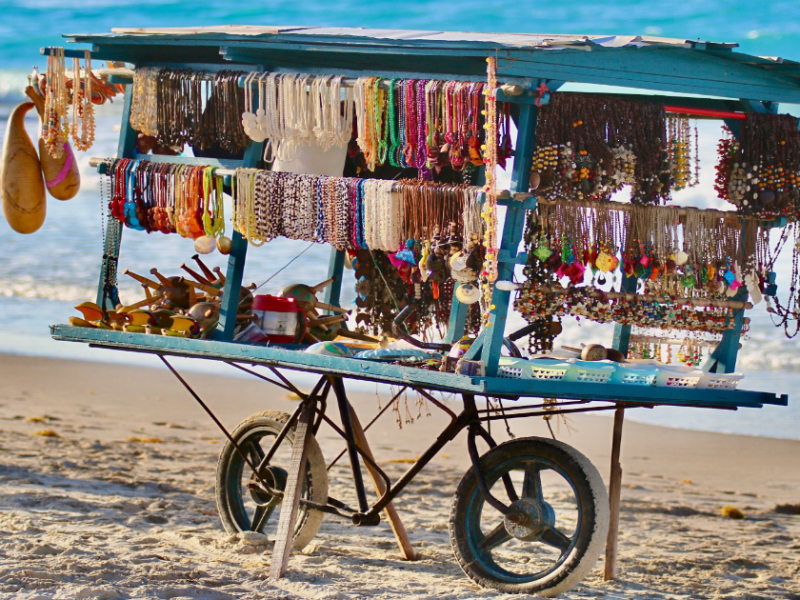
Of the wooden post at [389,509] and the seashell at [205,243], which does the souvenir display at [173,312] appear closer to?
the seashell at [205,243]

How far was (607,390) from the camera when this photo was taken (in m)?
4.08

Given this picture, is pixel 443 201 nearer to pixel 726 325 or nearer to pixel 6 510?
pixel 726 325

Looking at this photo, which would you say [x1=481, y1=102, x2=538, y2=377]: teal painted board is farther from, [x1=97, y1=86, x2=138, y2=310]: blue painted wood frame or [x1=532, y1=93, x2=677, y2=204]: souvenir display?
[x1=97, y1=86, x2=138, y2=310]: blue painted wood frame

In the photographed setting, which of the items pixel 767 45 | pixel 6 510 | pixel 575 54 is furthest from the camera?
pixel 767 45

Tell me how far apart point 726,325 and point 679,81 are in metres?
1.02

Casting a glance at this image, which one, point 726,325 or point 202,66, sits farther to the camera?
point 202,66

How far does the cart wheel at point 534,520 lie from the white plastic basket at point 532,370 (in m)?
0.37

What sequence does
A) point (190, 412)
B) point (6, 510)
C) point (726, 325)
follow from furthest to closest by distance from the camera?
point (190, 412)
point (6, 510)
point (726, 325)

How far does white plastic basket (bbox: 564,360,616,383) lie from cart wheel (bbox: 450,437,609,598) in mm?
318

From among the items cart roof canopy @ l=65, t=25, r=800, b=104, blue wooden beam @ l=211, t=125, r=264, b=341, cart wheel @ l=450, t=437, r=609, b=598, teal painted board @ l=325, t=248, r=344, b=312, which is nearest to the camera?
cart roof canopy @ l=65, t=25, r=800, b=104

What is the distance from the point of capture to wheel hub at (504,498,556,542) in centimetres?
434

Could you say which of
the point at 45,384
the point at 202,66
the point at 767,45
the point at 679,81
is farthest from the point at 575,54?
the point at 767,45

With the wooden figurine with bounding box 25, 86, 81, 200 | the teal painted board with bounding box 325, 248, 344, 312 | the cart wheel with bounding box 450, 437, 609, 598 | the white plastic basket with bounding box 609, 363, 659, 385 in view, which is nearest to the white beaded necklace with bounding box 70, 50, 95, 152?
the wooden figurine with bounding box 25, 86, 81, 200

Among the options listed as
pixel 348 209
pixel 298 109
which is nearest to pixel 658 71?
pixel 348 209
